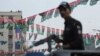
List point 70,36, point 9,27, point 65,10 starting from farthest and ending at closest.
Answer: point 9,27, point 65,10, point 70,36

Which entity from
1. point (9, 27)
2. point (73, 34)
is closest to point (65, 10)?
point (73, 34)

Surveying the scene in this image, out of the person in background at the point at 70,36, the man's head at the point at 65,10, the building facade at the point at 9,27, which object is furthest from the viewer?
the building facade at the point at 9,27

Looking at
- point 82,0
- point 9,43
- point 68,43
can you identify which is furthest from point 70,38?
point 9,43

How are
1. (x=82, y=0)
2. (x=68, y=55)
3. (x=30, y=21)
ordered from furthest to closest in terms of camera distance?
(x=30, y=21) < (x=82, y=0) < (x=68, y=55)

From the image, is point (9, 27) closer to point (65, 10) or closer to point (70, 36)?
point (65, 10)

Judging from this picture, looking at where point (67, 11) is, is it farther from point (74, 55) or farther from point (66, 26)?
point (74, 55)

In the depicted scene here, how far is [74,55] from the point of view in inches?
96.6

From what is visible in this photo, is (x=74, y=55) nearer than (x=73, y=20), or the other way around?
(x=74, y=55)

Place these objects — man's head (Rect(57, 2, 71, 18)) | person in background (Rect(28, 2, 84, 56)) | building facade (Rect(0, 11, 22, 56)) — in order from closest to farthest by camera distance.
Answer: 1. person in background (Rect(28, 2, 84, 56))
2. man's head (Rect(57, 2, 71, 18))
3. building facade (Rect(0, 11, 22, 56))

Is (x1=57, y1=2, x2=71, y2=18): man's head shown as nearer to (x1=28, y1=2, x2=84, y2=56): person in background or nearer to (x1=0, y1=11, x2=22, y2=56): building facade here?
(x1=28, y1=2, x2=84, y2=56): person in background

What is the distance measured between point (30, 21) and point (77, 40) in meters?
7.55

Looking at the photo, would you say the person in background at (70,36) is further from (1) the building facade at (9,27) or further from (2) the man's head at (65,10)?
(1) the building facade at (9,27)

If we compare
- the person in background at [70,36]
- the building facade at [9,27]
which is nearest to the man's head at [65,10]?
the person in background at [70,36]

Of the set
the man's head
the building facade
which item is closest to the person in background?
the man's head
